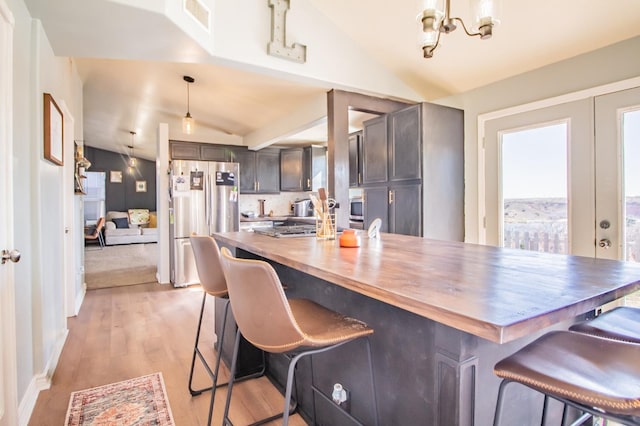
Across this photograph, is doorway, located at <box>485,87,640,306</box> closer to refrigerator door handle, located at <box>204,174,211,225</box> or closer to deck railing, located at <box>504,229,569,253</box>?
deck railing, located at <box>504,229,569,253</box>

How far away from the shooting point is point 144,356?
257 centimetres

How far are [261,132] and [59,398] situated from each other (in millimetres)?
4368

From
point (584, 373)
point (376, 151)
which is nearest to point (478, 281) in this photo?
point (584, 373)

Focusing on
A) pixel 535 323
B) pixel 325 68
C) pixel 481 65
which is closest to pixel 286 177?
pixel 325 68

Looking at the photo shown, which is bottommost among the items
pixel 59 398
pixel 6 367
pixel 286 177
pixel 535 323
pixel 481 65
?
pixel 59 398

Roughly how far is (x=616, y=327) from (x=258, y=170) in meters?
5.71

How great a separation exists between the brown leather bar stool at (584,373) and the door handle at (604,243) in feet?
6.79

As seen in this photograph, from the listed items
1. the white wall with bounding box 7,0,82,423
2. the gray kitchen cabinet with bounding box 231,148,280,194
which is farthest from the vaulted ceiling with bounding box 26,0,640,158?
the gray kitchen cabinet with bounding box 231,148,280,194

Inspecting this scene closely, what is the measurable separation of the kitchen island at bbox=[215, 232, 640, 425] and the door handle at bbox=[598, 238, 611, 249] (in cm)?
157

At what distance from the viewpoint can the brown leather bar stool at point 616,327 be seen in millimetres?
1129

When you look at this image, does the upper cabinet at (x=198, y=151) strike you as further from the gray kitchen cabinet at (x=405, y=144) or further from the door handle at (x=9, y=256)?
the door handle at (x=9, y=256)

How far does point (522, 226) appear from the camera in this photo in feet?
10.4

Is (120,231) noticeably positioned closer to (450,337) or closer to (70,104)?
(70,104)

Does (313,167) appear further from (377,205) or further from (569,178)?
(569,178)
